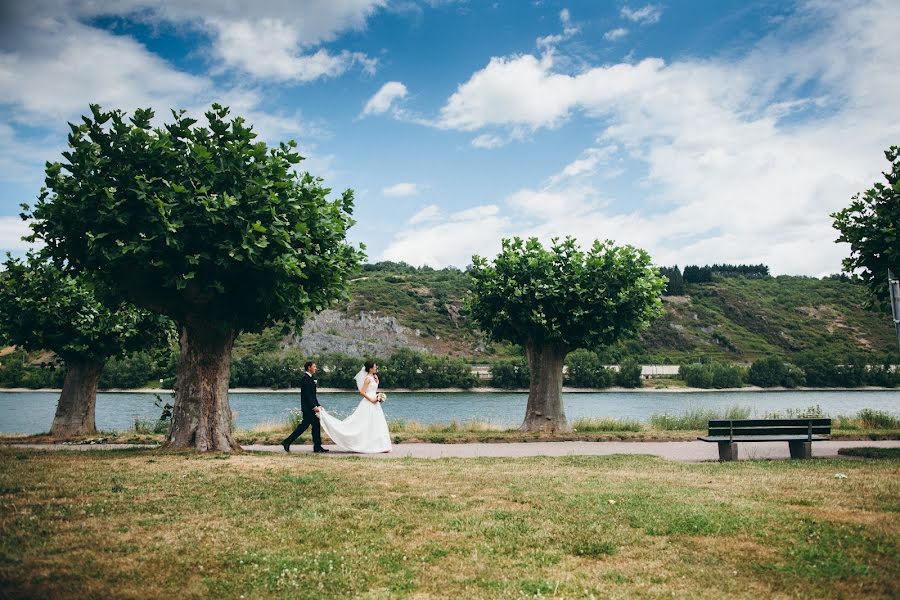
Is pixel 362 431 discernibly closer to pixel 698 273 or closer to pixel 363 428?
pixel 363 428

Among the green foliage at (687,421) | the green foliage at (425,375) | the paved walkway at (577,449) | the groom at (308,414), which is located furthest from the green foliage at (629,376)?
the groom at (308,414)

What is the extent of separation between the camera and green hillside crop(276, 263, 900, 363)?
10762 cm

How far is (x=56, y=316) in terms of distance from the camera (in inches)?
828

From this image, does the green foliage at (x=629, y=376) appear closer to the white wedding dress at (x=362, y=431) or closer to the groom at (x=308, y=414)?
the white wedding dress at (x=362, y=431)

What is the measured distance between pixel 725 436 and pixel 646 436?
15.7 ft

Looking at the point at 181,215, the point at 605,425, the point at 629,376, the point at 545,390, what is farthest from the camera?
the point at 629,376

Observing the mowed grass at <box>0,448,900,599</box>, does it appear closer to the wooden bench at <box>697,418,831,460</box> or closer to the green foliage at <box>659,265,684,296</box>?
the wooden bench at <box>697,418,831,460</box>

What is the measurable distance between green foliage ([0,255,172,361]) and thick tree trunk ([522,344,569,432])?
14269mm

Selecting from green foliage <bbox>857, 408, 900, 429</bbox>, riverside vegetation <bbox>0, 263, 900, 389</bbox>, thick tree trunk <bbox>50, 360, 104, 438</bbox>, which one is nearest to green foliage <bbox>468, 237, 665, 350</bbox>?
green foliage <bbox>857, 408, 900, 429</bbox>

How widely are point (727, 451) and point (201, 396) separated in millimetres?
12448

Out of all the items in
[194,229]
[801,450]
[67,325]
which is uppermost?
[194,229]

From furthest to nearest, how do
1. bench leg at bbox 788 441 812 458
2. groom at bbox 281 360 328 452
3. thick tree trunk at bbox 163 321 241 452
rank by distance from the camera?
groom at bbox 281 360 328 452 → thick tree trunk at bbox 163 321 241 452 → bench leg at bbox 788 441 812 458

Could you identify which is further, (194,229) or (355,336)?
(355,336)

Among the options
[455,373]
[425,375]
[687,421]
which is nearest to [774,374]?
[455,373]
